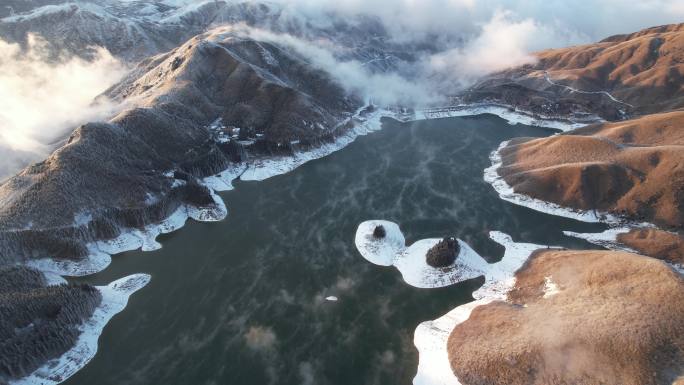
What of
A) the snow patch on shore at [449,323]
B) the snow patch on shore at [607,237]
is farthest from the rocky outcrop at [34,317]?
the snow patch on shore at [607,237]

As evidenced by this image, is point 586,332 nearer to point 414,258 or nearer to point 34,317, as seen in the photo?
point 414,258

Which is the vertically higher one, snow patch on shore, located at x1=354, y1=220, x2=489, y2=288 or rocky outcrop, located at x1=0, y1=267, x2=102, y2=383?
rocky outcrop, located at x1=0, y1=267, x2=102, y2=383

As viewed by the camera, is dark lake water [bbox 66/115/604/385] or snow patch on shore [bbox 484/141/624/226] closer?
dark lake water [bbox 66/115/604/385]

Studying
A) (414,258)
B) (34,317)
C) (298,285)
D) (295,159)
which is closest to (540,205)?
(414,258)

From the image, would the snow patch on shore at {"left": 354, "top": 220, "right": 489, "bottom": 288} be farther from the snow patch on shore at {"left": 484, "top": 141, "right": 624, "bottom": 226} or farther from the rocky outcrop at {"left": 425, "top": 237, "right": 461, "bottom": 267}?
the snow patch on shore at {"left": 484, "top": 141, "right": 624, "bottom": 226}

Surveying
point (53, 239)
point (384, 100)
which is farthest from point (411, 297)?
point (384, 100)

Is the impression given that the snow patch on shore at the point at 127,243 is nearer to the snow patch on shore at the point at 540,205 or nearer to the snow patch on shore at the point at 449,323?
the snow patch on shore at the point at 449,323

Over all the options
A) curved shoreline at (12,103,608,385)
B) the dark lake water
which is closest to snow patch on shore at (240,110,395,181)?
curved shoreline at (12,103,608,385)
